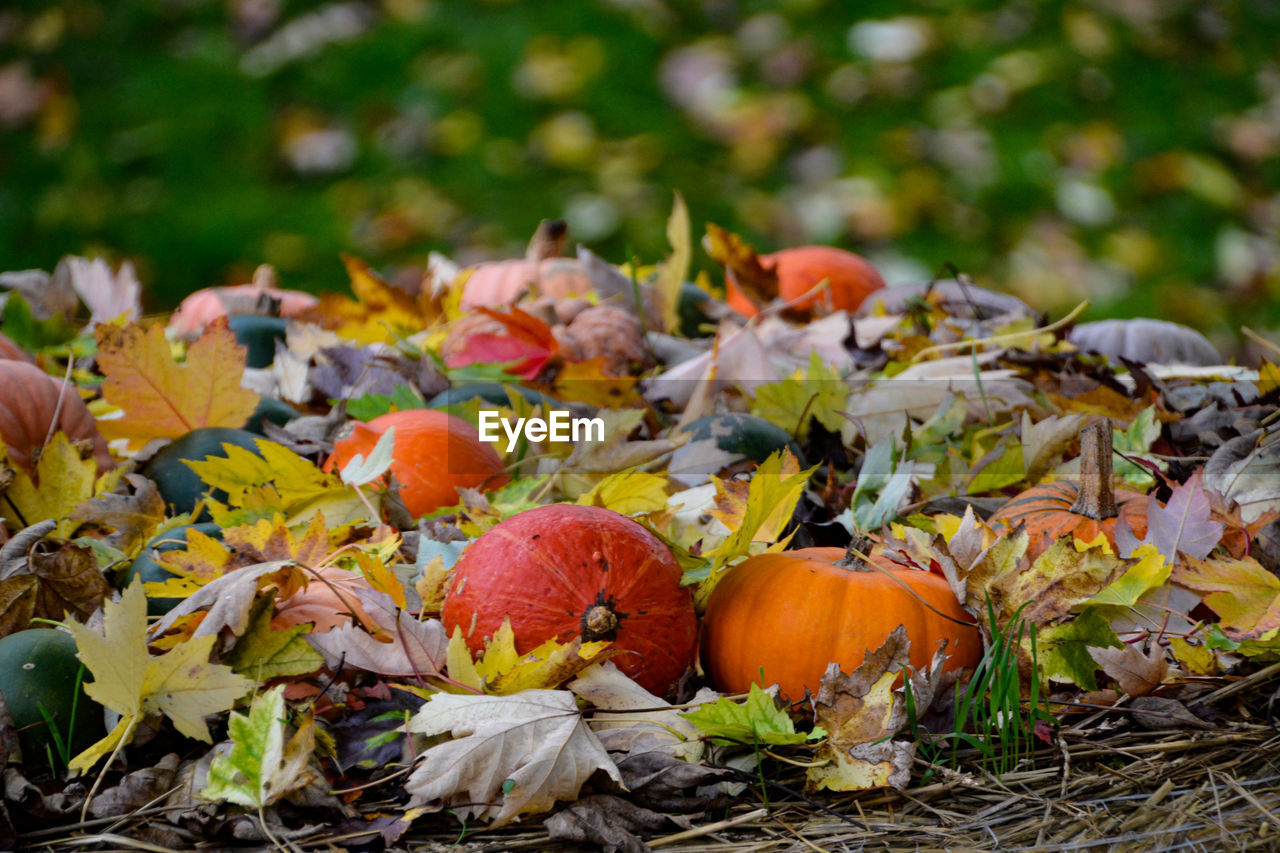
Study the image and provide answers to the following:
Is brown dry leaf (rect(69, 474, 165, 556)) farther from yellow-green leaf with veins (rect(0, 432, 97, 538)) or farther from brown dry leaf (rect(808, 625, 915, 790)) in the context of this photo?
brown dry leaf (rect(808, 625, 915, 790))

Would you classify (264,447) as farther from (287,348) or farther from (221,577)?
(287,348)

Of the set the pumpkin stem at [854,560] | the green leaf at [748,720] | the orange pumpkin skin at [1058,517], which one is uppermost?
the pumpkin stem at [854,560]

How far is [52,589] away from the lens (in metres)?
1.05

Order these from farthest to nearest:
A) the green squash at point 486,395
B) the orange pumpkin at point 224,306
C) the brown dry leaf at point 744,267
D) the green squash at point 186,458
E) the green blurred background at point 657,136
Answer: the green blurred background at point 657,136 < the orange pumpkin at point 224,306 < the brown dry leaf at point 744,267 < the green squash at point 486,395 < the green squash at point 186,458

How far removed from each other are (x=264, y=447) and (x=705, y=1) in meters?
4.07

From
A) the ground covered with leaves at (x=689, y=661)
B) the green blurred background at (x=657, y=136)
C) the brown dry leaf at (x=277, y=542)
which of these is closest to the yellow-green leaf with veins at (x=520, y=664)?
the ground covered with leaves at (x=689, y=661)

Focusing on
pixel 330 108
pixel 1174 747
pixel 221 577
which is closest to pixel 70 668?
pixel 221 577

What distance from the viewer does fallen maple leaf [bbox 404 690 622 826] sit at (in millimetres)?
840

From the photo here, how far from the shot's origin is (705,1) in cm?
482

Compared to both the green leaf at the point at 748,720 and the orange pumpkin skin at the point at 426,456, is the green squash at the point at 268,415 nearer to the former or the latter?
the orange pumpkin skin at the point at 426,456

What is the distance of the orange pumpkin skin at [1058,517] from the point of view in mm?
1077

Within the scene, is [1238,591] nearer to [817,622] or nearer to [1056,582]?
[1056,582]

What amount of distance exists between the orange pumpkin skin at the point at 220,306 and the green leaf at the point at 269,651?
1239 mm

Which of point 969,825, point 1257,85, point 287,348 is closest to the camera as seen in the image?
point 969,825
